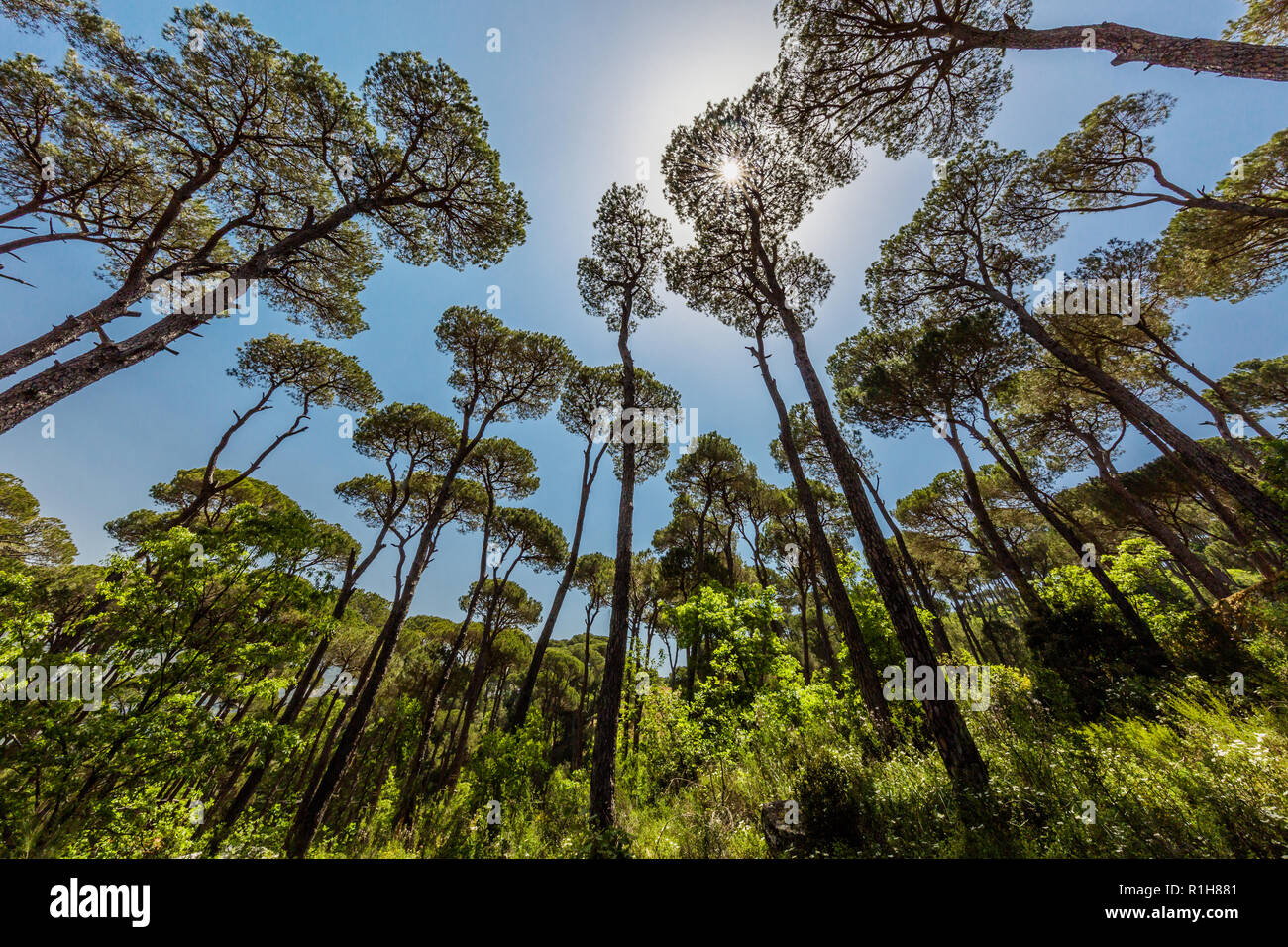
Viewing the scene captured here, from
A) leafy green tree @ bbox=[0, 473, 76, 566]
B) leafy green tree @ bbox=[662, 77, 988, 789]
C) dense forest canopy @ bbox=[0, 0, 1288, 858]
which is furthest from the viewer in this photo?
leafy green tree @ bbox=[0, 473, 76, 566]

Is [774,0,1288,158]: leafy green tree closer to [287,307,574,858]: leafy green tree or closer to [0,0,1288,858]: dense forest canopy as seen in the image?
[0,0,1288,858]: dense forest canopy

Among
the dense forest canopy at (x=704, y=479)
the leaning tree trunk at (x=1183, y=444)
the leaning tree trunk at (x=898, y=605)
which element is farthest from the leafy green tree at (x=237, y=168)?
the leaning tree trunk at (x=1183, y=444)

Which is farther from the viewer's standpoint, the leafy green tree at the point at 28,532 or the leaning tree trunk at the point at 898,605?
the leafy green tree at the point at 28,532

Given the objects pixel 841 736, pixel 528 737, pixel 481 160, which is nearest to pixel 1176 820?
pixel 841 736

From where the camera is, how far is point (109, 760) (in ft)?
16.3

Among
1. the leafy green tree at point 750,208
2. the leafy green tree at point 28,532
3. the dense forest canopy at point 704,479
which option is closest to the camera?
the dense forest canopy at point 704,479

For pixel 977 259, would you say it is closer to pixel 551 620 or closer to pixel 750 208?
pixel 750 208

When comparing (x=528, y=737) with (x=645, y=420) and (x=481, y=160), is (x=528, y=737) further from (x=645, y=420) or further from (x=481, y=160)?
(x=481, y=160)

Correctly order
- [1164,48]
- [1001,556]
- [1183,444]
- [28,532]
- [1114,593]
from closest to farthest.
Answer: [1164,48], [1183,444], [1114,593], [1001,556], [28,532]

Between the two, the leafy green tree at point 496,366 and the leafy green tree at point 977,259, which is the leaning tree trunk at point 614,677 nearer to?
the leafy green tree at point 496,366

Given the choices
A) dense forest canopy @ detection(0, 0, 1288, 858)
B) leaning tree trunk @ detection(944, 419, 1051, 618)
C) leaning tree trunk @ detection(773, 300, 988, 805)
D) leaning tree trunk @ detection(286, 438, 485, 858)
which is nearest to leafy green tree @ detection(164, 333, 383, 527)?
dense forest canopy @ detection(0, 0, 1288, 858)

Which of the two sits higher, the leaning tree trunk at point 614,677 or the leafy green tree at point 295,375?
the leafy green tree at point 295,375

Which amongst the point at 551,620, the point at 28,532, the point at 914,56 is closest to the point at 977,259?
the point at 914,56
